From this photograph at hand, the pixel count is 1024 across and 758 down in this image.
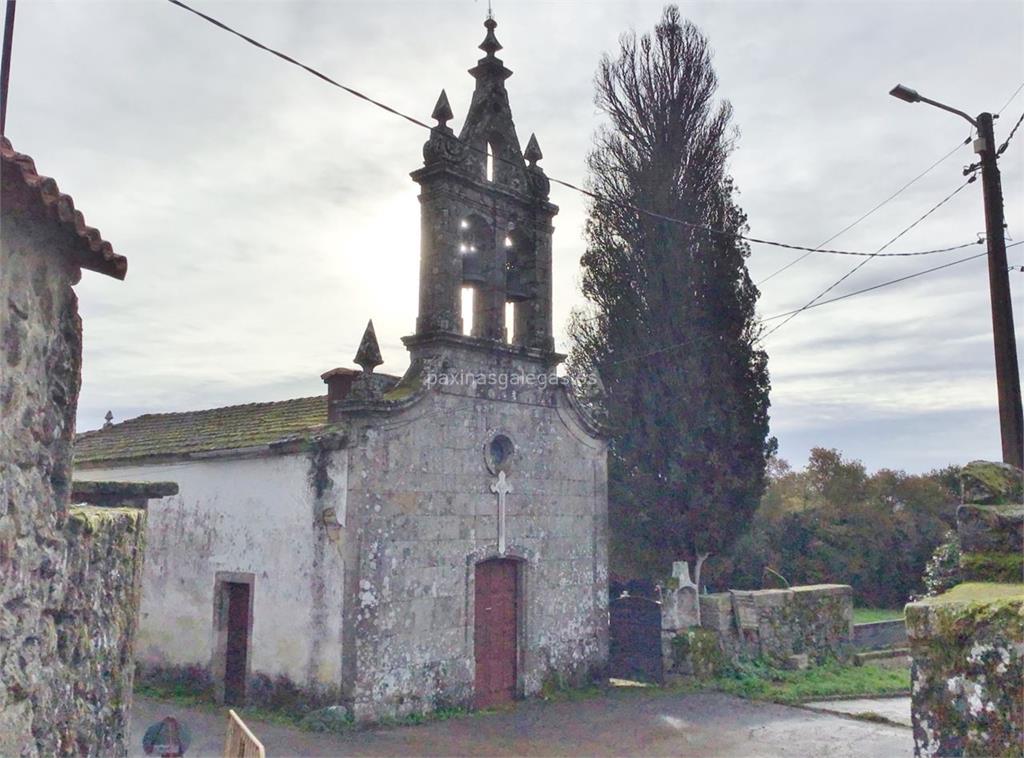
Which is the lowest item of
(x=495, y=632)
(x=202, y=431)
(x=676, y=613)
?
(x=495, y=632)

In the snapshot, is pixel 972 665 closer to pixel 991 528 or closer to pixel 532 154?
pixel 991 528

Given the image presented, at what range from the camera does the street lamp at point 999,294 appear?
873cm

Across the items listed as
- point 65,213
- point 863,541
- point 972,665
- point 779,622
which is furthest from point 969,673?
point 863,541

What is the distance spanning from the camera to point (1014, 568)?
3689 millimetres

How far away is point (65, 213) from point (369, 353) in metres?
8.12

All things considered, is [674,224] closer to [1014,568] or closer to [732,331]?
[732,331]

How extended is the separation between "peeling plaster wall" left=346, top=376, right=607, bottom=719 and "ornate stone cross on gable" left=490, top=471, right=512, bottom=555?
98 millimetres

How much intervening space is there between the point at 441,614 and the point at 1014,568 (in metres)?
9.74

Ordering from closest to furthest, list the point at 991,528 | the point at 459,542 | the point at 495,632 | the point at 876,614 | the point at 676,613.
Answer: the point at 991,528, the point at 459,542, the point at 495,632, the point at 676,613, the point at 876,614

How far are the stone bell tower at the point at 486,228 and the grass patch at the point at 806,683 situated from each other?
22.1 ft

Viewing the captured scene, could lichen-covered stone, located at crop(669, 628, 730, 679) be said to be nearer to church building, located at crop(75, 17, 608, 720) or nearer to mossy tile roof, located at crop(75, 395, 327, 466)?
A: church building, located at crop(75, 17, 608, 720)

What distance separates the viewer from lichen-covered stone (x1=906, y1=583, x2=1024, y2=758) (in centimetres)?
299

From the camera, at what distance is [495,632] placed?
524 inches

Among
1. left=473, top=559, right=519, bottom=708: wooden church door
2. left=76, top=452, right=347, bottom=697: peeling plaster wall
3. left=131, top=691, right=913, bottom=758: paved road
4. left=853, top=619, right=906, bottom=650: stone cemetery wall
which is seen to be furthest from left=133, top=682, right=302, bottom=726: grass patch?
left=853, top=619, right=906, bottom=650: stone cemetery wall
